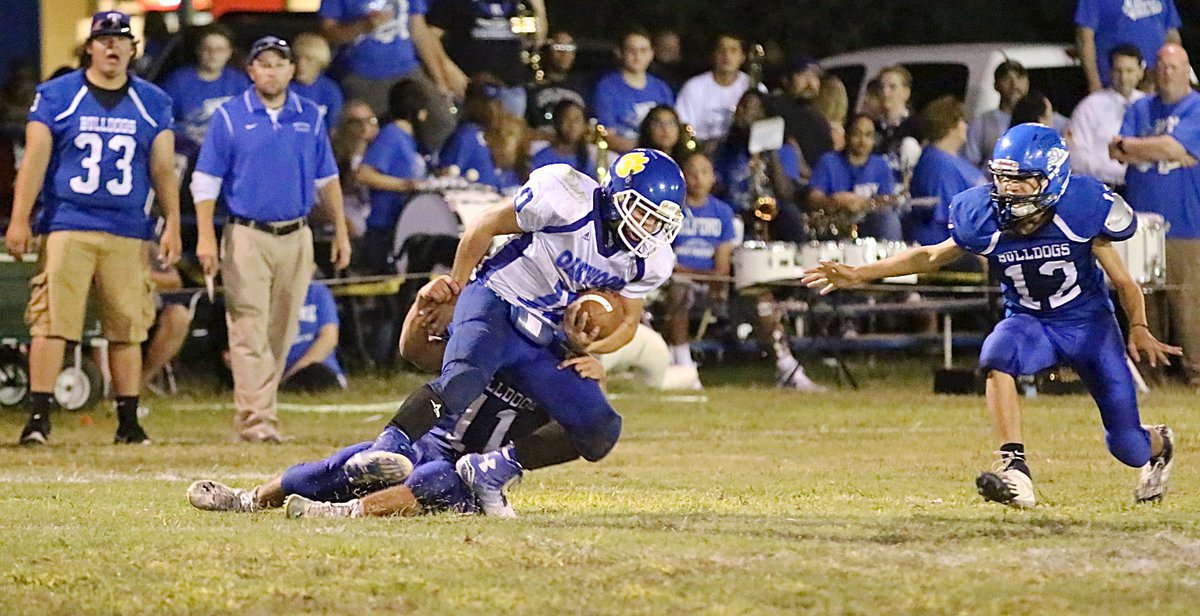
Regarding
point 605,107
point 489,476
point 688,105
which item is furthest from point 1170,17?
point 489,476

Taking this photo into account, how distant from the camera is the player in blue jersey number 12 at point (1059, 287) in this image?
836cm

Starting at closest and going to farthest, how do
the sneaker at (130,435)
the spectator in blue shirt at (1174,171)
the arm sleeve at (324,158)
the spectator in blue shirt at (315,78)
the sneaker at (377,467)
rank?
the sneaker at (377,467) < the sneaker at (130,435) < the arm sleeve at (324,158) < the spectator in blue shirt at (1174,171) < the spectator in blue shirt at (315,78)

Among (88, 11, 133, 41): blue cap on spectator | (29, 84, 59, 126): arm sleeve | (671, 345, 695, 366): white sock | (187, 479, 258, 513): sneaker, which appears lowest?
(671, 345, 695, 366): white sock

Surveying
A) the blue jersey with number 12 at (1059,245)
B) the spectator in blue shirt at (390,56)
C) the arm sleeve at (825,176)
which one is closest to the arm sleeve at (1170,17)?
the arm sleeve at (825,176)

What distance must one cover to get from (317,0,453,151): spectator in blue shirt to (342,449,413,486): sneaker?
857 centimetres

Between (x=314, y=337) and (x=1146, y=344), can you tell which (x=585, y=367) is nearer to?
(x=1146, y=344)

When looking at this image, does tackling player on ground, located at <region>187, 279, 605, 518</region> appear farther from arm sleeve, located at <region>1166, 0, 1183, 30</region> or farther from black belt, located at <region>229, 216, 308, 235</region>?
arm sleeve, located at <region>1166, 0, 1183, 30</region>

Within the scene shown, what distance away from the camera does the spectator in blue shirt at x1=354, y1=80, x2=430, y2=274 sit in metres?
14.9

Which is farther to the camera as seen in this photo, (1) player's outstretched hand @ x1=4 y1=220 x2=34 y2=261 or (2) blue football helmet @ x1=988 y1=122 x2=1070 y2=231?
(1) player's outstretched hand @ x1=4 y1=220 x2=34 y2=261

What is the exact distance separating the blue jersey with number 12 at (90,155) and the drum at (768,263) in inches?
190

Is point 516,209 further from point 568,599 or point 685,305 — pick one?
point 685,305

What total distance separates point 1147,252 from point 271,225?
586cm

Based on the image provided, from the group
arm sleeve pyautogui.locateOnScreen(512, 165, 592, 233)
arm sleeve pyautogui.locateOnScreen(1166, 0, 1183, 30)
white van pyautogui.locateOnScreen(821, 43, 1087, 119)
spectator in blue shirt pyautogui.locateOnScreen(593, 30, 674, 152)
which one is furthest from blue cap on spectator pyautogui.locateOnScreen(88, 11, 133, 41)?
arm sleeve pyautogui.locateOnScreen(1166, 0, 1183, 30)

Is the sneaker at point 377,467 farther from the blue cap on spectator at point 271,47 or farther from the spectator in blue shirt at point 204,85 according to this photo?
the spectator in blue shirt at point 204,85
